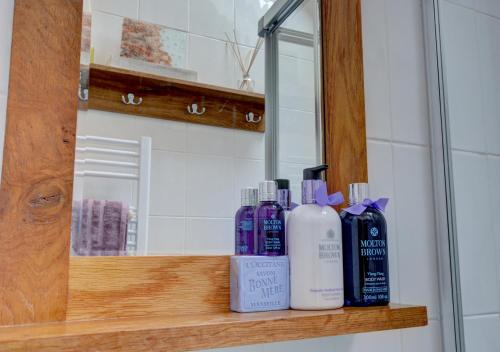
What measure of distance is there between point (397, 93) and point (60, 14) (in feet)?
2.23

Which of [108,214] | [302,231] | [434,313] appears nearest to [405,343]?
[434,313]

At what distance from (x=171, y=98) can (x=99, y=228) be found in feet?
0.82

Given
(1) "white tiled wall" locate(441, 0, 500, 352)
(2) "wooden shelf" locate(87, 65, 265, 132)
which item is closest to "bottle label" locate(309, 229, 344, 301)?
(2) "wooden shelf" locate(87, 65, 265, 132)

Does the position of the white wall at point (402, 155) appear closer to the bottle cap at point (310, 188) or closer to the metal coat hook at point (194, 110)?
the bottle cap at point (310, 188)

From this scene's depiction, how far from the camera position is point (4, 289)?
62 cm

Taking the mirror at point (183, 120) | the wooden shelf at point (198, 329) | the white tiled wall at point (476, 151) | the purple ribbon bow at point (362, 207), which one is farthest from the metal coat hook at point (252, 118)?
the white tiled wall at point (476, 151)

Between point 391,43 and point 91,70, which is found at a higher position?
point 391,43

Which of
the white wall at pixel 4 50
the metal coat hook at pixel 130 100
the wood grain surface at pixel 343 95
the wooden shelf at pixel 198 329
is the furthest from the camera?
the wood grain surface at pixel 343 95

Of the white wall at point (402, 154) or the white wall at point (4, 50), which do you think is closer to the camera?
the white wall at point (4, 50)

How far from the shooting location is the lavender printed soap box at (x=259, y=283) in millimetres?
719

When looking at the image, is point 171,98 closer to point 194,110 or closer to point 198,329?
point 194,110

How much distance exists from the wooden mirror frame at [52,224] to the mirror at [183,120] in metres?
0.03

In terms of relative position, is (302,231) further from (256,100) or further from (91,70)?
(91,70)

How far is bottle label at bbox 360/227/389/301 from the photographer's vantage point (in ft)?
2.53
